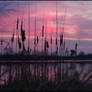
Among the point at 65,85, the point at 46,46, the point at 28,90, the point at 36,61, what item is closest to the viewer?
the point at 28,90

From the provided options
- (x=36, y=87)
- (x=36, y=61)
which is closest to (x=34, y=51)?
(x=36, y=61)

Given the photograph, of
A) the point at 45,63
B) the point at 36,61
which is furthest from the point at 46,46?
the point at 36,61

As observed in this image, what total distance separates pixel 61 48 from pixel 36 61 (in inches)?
122

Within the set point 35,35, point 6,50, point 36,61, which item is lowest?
point 36,61

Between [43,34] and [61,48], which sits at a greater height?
[43,34]

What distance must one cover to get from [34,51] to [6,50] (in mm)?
1823

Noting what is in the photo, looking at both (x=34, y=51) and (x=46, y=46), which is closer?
(x=46, y=46)

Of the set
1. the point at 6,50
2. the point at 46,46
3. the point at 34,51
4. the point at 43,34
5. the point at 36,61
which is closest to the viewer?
the point at 43,34

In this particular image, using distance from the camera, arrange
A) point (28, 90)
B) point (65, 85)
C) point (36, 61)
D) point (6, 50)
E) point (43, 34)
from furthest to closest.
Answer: point (36, 61), point (6, 50), point (43, 34), point (65, 85), point (28, 90)

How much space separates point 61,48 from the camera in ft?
34.2

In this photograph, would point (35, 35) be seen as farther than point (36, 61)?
No

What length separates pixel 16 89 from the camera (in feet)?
11.6

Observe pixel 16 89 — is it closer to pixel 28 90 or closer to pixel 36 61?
pixel 28 90

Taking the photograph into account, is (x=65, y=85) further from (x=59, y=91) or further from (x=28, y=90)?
(x=28, y=90)
